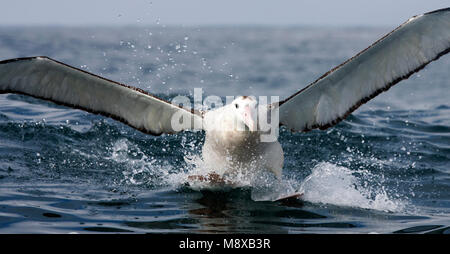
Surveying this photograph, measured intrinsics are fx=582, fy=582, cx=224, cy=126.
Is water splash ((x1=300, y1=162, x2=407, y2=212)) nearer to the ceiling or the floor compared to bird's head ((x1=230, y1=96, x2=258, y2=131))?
nearer to the floor

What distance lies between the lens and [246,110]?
6.64 metres

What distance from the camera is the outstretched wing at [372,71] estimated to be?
6387 millimetres

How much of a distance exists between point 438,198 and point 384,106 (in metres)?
8.75

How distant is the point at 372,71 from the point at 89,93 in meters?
3.42

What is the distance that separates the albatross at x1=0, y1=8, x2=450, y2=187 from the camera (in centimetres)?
649

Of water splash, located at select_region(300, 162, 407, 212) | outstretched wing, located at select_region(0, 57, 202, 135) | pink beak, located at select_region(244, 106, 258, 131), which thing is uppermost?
outstretched wing, located at select_region(0, 57, 202, 135)

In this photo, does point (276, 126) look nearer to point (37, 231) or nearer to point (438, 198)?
point (438, 198)

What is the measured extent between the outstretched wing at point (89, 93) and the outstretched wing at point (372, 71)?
1.41 meters

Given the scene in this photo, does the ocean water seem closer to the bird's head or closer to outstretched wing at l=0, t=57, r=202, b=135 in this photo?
outstretched wing at l=0, t=57, r=202, b=135

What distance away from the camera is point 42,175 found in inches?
301

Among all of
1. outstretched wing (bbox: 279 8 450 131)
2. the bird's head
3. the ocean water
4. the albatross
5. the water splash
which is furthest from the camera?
the water splash

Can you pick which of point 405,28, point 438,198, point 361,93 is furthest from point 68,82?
point 438,198

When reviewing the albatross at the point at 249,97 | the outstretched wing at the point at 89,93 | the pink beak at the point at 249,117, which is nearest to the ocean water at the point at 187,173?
the albatross at the point at 249,97

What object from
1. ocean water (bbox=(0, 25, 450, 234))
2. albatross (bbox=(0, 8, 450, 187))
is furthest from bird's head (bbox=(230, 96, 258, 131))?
ocean water (bbox=(0, 25, 450, 234))
